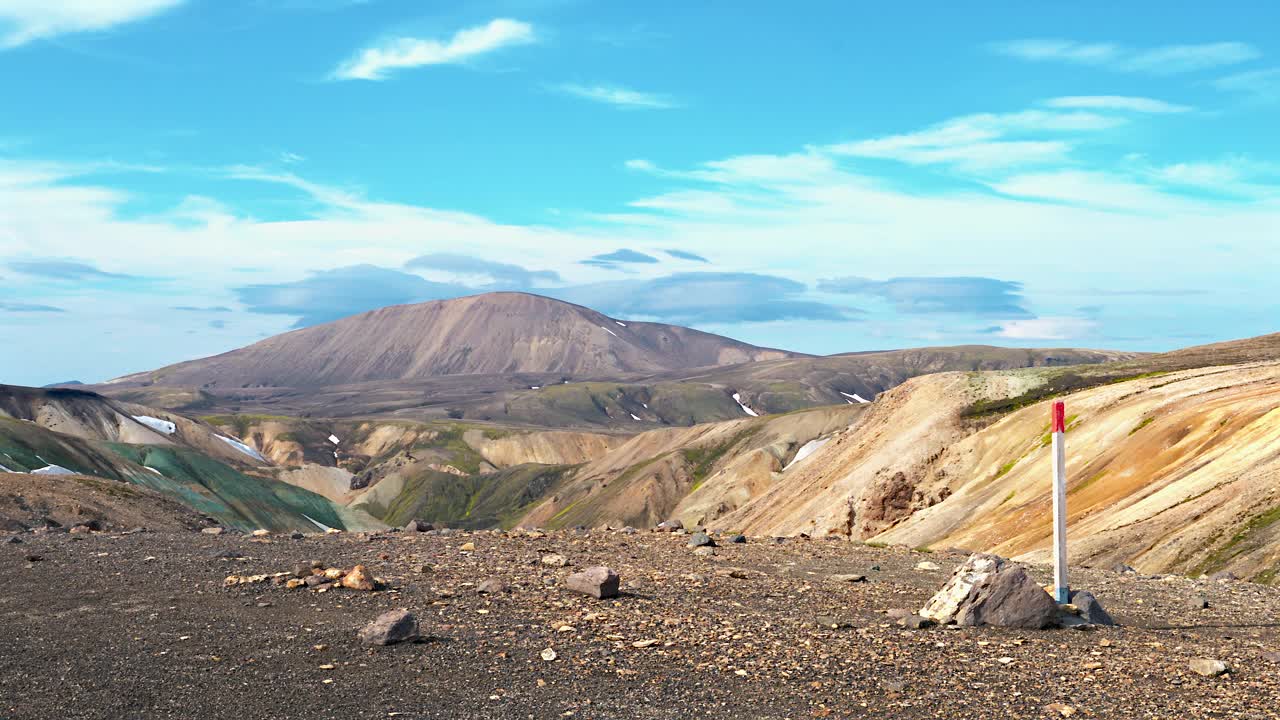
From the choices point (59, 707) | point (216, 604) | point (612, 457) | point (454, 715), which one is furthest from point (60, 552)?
point (612, 457)

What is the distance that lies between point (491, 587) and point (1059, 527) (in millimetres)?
7173

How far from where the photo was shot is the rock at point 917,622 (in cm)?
1237

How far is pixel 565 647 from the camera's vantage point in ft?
36.3

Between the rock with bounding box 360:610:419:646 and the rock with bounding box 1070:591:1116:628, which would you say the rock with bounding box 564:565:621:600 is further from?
the rock with bounding box 1070:591:1116:628

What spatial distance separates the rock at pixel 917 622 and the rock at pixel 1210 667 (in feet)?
8.82

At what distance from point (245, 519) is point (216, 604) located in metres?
50.7

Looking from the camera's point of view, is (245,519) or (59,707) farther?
(245,519)

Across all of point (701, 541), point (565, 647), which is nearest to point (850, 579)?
point (701, 541)

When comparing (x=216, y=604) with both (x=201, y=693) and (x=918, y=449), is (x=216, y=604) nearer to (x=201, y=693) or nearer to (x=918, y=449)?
(x=201, y=693)

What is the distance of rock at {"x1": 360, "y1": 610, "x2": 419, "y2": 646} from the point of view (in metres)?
10.8

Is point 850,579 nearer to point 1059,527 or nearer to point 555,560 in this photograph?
point 1059,527

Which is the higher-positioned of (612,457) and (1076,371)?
(1076,371)

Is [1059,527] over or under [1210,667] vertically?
over

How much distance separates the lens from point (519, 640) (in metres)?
11.2
